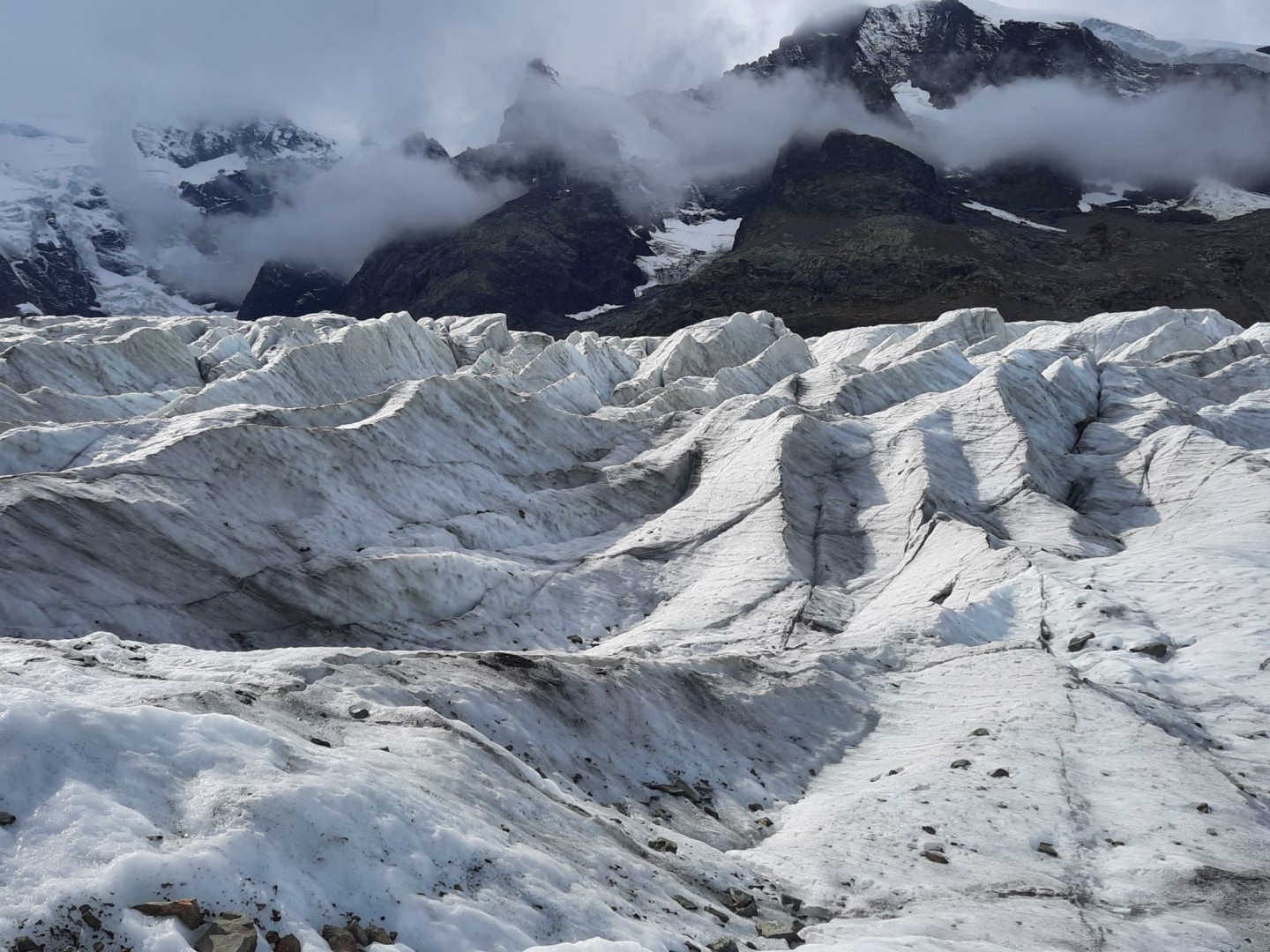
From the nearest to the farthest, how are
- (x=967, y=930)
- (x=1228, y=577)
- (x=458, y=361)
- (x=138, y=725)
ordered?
(x=138, y=725)
(x=967, y=930)
(x=1228, y=577)
(x=458, y=361)

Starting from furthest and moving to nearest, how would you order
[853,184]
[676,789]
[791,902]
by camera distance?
1. [853,184]
2. [676,789]
3. [791,902]

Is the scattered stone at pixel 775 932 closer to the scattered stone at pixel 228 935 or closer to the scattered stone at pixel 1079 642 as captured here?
the scattered stone at pixel 228 935

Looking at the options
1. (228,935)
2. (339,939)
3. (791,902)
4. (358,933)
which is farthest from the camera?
(791,902)

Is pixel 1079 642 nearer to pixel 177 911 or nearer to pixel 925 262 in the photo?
pixel 177 911

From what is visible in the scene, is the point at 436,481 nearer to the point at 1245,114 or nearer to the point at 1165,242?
the point at 1165,242

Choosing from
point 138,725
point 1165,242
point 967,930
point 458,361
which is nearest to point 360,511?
point 138,725

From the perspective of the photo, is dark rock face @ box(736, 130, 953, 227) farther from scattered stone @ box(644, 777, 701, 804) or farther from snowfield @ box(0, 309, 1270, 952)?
scattered stone @ box(644, 777, 701, 804)

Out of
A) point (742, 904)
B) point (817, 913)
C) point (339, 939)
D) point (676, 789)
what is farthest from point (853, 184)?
point (339, 939)

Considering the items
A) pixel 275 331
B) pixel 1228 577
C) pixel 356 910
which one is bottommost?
pixel 275 331
